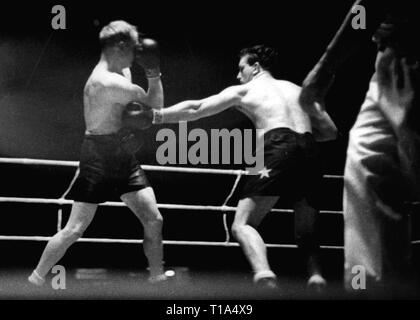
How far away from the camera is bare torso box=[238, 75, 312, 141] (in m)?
3.04

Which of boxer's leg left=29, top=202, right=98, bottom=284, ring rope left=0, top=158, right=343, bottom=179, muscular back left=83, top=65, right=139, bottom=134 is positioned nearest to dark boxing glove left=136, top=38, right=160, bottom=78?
muscular back left=83, top=65, right=139, bottom=134

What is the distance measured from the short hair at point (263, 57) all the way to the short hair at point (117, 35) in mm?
574

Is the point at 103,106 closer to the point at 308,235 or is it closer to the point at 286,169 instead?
the point at 286,169

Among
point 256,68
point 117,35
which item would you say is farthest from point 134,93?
point 256,68

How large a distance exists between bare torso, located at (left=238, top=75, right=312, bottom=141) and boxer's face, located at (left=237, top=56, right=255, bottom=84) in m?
0.04

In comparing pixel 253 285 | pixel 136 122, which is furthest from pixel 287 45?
pixel 253 285

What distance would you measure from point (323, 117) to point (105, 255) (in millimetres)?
1302

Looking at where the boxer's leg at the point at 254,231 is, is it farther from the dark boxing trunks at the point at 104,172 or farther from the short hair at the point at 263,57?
the short hair at the point at 263,57

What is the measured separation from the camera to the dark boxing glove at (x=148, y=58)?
10.1 feet

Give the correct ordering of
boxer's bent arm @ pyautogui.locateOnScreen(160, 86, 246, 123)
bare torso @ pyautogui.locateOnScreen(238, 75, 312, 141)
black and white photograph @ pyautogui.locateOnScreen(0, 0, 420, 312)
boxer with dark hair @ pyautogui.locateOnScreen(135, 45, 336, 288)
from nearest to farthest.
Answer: black and white photograph @ pyautogui.locateOnScreen(0, 0, 420, 312)
boxer with dark hair @ pyautogui.locateOnScreen(135, 45, 336, 288)
bare torso @ pyautogui.locateOnScreen(238, 75, 312, 141)
boxer's bent arm @ pyautogui.locateOnScreen(160, 86, 246, 123)

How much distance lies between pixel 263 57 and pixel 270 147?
0.49 meters

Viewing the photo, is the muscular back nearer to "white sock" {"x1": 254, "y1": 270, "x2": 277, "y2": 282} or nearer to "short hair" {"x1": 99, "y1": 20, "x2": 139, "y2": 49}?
"short hair" {"x1": 99, "y1": 20, "x2": 139, "y2": 49}

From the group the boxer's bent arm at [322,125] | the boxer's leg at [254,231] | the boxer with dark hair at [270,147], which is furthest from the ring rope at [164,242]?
the boxer's bent arm at [322,125]

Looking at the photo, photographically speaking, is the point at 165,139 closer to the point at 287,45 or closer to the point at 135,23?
the point at 135,23
